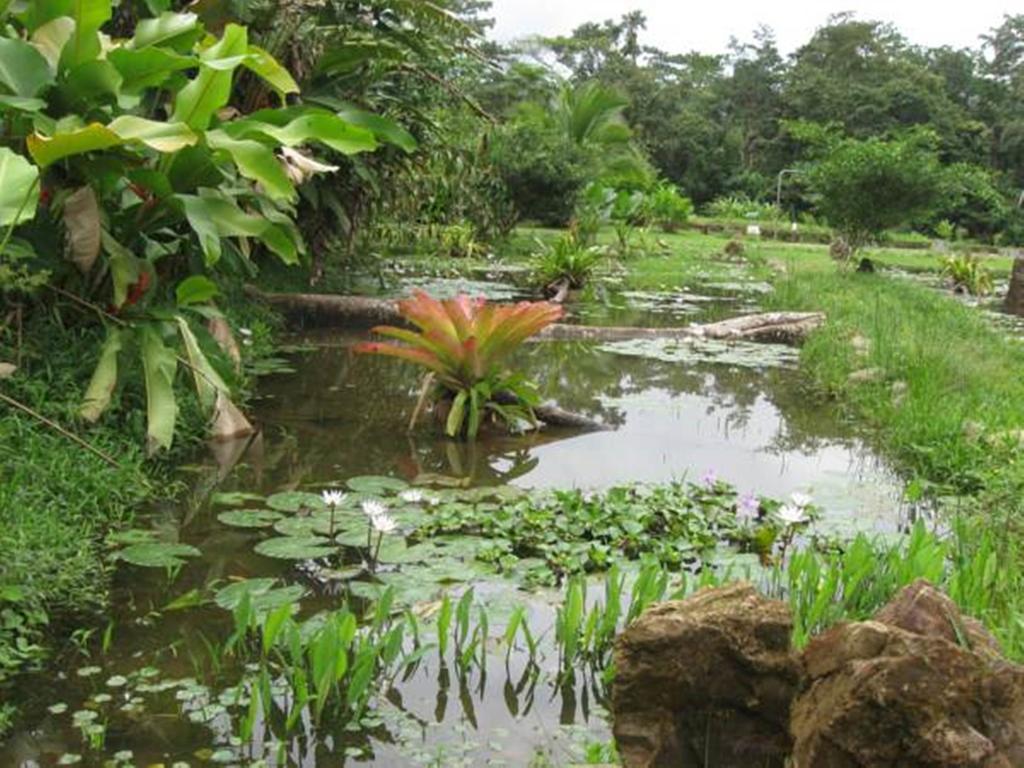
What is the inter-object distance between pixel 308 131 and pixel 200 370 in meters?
1.06

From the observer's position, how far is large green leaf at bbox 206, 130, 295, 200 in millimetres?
3912

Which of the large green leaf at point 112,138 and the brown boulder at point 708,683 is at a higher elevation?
the large green leaf at point 112,138

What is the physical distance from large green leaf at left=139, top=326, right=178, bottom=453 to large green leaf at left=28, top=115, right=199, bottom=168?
0.77 metres

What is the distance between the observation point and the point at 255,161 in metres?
3.92

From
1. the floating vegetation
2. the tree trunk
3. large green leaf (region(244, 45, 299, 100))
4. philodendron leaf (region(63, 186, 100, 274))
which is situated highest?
large green leaf (region(244, 45, 299, 100))

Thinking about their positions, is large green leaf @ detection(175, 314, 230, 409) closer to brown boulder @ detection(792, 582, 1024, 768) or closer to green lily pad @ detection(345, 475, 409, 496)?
green lily pad @ detection(345, 475, 409, 496)

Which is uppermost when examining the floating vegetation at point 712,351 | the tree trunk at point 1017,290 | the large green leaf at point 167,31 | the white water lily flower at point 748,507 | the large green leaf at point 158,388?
the large green leaf at point 167,31

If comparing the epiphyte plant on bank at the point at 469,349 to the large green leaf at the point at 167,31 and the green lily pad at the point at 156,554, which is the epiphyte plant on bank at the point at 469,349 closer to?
the large green leaf at the point at 167,31

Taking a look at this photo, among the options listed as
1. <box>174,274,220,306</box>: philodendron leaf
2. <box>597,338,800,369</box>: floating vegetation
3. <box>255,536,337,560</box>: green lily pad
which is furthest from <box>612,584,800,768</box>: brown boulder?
<box>597,338,800,369</box>: floating vegetation

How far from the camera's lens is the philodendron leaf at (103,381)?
364cm

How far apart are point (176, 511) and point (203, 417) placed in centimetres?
91

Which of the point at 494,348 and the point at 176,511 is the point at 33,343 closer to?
the point at 176,511

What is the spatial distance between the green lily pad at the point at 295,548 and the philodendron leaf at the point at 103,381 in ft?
3.01

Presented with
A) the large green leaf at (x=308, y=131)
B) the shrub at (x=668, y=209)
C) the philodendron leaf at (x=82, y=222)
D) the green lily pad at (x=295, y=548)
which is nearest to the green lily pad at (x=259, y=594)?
the green lily pad at (x=295, y=548)
